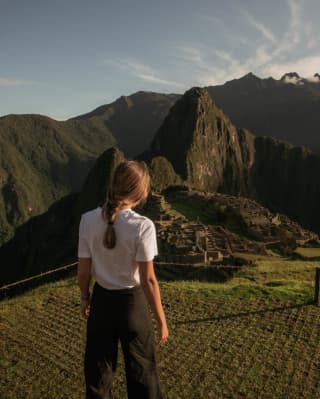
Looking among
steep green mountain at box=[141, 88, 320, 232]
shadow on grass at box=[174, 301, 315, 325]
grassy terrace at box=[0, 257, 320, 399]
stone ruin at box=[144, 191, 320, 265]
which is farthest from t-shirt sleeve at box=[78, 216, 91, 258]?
steep green mountain at box=[141, 88, 320, 232]

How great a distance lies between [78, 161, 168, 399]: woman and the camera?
281 centimetres

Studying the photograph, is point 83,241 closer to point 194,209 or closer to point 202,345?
point 202,345

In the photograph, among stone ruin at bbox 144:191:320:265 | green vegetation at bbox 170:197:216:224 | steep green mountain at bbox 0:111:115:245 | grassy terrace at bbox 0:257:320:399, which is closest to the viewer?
grassy terrace at bbox 0:257:320:399

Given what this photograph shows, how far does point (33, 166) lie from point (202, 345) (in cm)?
17048

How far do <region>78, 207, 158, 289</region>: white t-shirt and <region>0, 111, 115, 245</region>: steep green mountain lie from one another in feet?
388

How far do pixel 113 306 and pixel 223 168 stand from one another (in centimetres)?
11922

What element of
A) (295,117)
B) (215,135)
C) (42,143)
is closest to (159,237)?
(215,135)

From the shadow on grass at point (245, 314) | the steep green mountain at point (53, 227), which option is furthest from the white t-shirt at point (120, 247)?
the steep green mountain at point (53, 227)

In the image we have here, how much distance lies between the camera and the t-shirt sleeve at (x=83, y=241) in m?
2.95

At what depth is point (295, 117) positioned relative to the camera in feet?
650

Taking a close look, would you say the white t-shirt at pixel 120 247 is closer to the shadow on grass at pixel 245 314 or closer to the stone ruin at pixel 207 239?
the shadow on grass at pixel 245 314

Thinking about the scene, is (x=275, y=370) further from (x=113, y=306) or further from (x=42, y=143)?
(x=42, y=143)

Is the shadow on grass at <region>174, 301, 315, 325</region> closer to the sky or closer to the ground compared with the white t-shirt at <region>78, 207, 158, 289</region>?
closer to the ground

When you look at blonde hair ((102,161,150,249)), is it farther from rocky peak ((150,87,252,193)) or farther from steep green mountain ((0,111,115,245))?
steep green mountain ((0,111,115,245))
